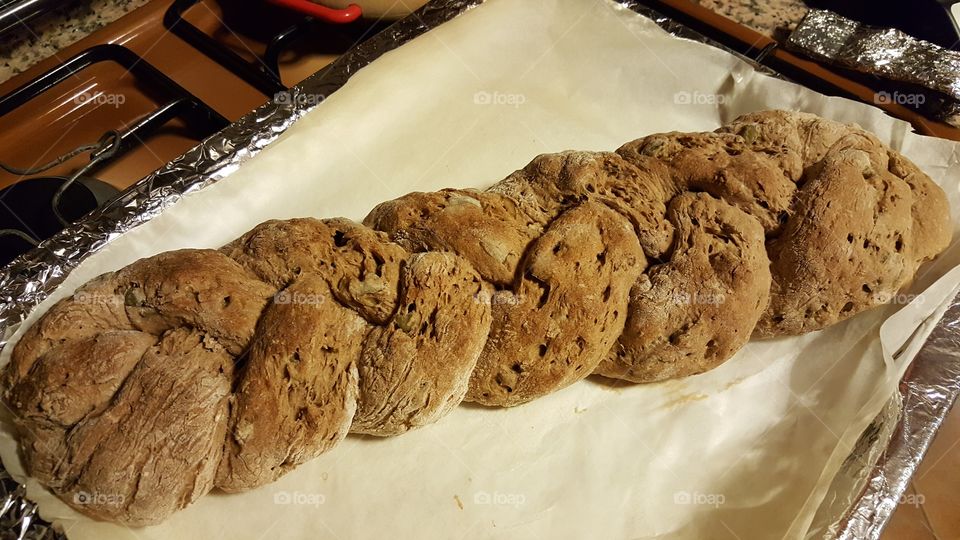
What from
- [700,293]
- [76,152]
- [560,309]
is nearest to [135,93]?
[76,152]

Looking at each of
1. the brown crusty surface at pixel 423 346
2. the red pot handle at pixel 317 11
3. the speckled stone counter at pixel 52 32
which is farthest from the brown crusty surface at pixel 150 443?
the speckled stone counter at pixel 52 32

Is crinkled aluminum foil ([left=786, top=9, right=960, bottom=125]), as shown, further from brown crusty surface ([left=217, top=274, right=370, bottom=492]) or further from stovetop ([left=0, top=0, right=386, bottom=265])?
brown crusty surface ([left=217, top=274, right=370, bottom=492])

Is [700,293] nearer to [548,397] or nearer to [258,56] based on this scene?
[548,397]

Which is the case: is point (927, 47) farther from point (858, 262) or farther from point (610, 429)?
point (610, 429)

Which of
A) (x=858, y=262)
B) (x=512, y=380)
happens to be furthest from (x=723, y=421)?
(x=512, y=380)

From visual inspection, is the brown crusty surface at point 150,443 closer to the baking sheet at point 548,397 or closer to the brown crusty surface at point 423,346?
the baking sheet at point 548,397

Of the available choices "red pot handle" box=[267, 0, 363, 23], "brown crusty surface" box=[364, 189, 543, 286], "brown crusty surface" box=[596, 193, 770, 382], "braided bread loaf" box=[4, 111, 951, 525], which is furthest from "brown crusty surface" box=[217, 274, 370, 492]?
"red pot handle" box=[267, 0, 363, 23]
